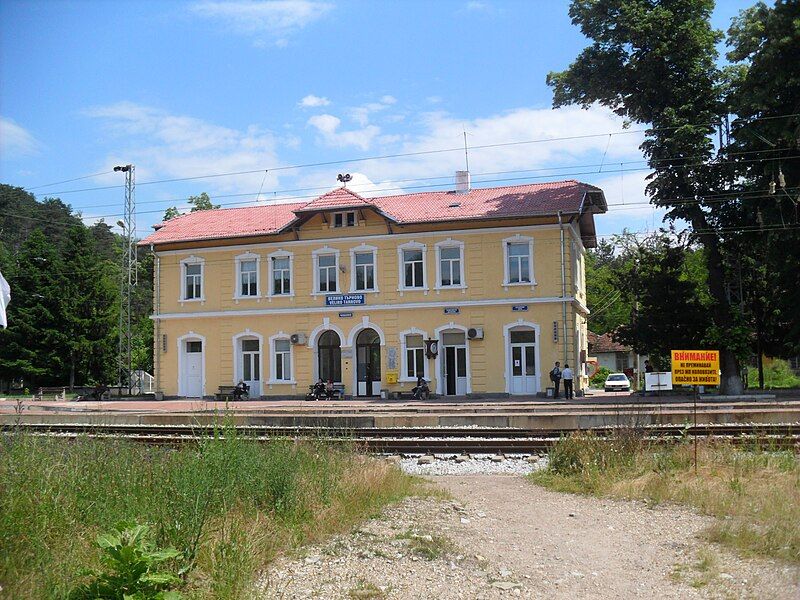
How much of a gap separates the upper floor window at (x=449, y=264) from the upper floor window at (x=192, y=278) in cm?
1214

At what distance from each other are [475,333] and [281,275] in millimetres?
9959

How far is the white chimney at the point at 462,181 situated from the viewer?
39.0 meters

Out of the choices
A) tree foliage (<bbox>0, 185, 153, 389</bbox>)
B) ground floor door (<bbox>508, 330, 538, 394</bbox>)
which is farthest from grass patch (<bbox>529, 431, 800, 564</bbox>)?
tree foliage (<bbox>0, 185, 153, 389</bbox>)

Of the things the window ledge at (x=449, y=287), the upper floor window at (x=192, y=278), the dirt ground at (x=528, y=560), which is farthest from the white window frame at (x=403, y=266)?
the dirt ground at (x=528, y=560)

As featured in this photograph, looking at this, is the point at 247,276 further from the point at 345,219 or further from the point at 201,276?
the point at 345,219

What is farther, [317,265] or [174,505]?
[317,265]

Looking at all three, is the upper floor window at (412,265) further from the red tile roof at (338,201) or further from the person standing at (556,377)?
the person standing at (556,377)

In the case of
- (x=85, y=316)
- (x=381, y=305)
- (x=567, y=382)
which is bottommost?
(x=567, y=382)

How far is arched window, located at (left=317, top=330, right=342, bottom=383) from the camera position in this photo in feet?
123

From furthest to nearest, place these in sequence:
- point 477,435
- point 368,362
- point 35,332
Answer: point 35,332
point 368,362
point 477,435

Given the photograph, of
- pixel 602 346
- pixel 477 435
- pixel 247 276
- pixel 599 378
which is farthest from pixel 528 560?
pixel 602 346

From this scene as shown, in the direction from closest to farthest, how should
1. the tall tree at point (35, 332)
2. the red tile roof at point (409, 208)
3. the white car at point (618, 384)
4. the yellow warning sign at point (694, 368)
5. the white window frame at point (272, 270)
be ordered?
the yellow warning sign at point (694, 368)
the red tile roof at point (409, 208)
the white window frame at point (272, 270)
the white car at point (618, 384)
the tall tree at point (35, 332)

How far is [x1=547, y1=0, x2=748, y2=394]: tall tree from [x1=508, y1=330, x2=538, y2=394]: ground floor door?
7.15 m

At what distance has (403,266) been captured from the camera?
1446 inches
